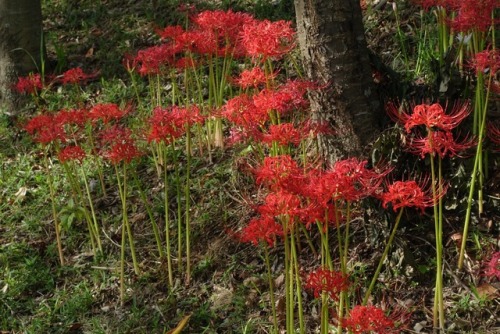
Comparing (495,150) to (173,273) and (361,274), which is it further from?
(173,273)

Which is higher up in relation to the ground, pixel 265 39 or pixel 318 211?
pixel 265 39

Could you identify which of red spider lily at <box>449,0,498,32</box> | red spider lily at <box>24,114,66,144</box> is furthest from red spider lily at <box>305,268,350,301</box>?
red spider lily at <box>24,114,66,144</box>

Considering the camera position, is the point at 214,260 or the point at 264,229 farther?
the point at 214,260

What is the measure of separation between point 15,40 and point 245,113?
10.8 feet

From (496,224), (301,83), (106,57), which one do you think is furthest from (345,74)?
(106,57)

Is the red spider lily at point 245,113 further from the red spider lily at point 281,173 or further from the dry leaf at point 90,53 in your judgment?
the dry leaf at point 90,53

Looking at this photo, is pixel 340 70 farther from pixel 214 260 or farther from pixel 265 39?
pixel 214 260

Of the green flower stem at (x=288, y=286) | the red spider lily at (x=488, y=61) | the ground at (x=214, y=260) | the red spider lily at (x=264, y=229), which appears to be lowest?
the ground at (x=214, y=260)

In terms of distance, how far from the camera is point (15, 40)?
19.3 feet

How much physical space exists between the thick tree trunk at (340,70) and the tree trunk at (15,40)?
3.10m

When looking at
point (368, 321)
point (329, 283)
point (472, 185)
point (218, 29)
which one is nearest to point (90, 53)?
point (218, 29)

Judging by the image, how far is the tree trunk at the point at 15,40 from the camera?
583cm

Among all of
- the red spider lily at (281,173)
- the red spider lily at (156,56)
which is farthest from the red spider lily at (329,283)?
the red spider lily at (156,56)

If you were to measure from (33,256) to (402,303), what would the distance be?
2387 millimetres
